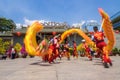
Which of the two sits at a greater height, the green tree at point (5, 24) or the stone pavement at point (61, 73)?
the green tree at point (5, 24)

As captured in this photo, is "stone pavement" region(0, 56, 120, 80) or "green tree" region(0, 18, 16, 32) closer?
"stone pavement" region(0, 56, 120, 80)

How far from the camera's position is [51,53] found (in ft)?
55.1

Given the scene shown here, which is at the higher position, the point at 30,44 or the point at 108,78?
the point at 30,44

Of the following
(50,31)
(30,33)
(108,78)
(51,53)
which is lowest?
(108,78)

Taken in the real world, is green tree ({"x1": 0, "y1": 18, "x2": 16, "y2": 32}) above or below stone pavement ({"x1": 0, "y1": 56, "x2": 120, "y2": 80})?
above

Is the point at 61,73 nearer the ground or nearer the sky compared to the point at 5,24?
nearer the ground

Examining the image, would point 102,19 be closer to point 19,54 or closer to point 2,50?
point 2,50

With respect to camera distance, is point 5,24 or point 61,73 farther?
point 5,24

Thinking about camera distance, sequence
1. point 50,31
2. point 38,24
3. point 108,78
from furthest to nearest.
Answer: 1. point 50,31
2. point 38,24
3. point 108,78

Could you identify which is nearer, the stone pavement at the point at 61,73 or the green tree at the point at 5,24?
the stone pavement at the point at 61,73

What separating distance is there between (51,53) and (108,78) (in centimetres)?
840

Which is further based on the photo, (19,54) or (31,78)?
(19,54)

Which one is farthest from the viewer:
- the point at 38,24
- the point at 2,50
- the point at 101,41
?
the point at 2,50

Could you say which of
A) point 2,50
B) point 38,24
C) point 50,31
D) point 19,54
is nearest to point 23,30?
point 50,31
